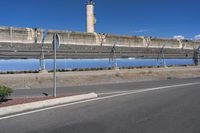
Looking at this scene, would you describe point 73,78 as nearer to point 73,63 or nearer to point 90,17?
point 73,63

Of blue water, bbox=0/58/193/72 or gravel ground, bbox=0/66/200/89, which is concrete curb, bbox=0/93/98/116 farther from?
blue water, bbox=0/58/193/72

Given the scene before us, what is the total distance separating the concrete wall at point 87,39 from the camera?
98.7 ft

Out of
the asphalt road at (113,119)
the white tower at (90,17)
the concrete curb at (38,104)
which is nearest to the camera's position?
the asphalt road at (113,119)

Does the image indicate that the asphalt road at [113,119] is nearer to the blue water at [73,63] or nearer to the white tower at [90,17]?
the blue water at [73,63]

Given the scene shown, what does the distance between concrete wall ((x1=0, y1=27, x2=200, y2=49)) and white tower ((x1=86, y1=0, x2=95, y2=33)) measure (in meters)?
5.69

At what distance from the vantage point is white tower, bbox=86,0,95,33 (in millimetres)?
45188

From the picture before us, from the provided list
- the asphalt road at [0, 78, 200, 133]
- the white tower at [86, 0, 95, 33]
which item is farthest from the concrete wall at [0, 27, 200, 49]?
the asphalt road at [0, 78, 200, 133]

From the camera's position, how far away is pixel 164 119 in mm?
9773

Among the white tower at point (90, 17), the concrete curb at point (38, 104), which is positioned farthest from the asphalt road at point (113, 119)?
the white tower at point (90, 17)

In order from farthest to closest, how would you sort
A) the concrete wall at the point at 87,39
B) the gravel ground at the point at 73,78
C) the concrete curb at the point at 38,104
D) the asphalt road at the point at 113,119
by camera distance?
the concrete wall at the point at 87,39, the gravel ground at the point at 73,78, the concrete curb at the point at 38,104, the asphalt road at the point at 113,119

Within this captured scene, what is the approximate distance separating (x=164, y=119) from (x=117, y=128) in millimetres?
1897

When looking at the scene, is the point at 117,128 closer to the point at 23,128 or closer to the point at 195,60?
the point at 23,128

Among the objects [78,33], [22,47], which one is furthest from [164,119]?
[78,33]

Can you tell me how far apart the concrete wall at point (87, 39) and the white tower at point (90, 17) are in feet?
18.7
